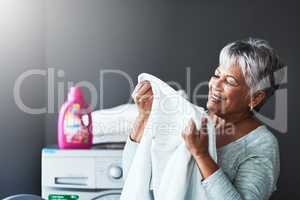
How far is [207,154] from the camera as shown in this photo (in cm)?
130

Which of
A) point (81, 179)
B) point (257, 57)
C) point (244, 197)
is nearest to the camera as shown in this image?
point (244, 197)

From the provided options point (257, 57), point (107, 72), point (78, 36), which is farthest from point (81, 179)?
point (257, 57)

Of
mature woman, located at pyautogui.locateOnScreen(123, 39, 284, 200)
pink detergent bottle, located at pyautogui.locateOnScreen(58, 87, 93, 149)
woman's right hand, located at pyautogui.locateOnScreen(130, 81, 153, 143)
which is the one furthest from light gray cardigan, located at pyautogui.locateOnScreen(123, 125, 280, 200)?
pink detergent bottle, located at pyautogui.locateOnScreen(58, 87, 93, 149)

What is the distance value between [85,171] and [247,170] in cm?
104

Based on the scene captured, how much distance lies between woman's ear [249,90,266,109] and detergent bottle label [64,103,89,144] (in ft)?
3.38

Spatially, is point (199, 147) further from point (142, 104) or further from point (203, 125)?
point (142, 104)

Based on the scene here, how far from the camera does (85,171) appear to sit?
2.14m

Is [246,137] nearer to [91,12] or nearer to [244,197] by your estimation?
[244,197]

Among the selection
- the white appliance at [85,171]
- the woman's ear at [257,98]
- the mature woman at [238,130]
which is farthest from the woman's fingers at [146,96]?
the white appliance at [85,171]

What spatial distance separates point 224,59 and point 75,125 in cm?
107

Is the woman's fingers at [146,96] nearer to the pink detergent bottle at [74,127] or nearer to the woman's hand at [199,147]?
the woman's hand at [199,147]

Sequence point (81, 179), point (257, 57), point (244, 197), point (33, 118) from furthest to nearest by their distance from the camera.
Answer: point (33, 118), point (81, 179), point (257, 57), point (244, 197)

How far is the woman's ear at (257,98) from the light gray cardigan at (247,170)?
0.09m

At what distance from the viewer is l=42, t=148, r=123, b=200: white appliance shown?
2.13m
